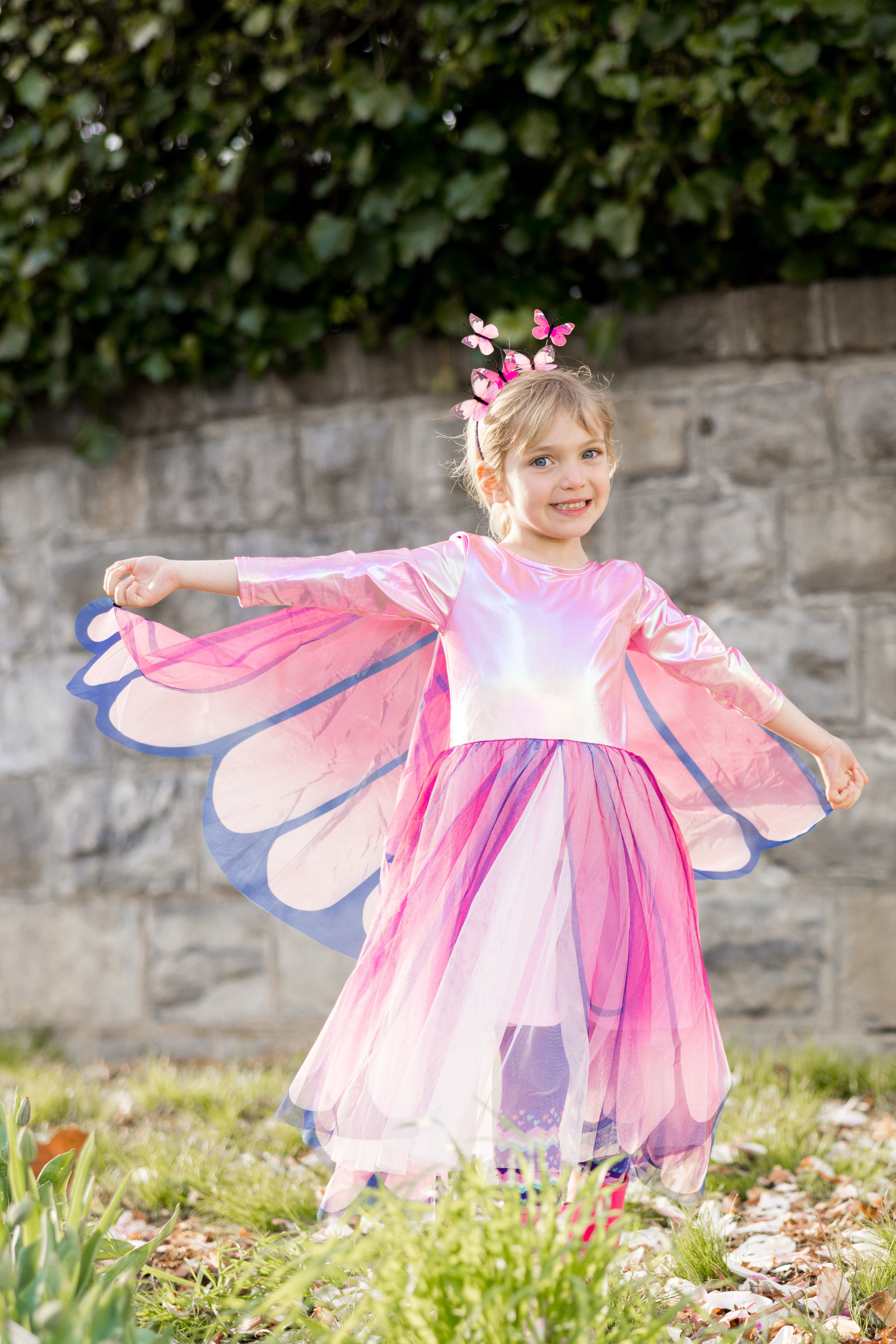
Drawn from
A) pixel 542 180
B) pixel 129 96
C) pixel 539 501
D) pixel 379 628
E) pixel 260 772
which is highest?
pixel 129 96

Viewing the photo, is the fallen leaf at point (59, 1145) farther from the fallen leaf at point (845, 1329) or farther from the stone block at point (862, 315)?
the stone block at point (862, 315)

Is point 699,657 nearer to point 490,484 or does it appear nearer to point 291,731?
point 490,484

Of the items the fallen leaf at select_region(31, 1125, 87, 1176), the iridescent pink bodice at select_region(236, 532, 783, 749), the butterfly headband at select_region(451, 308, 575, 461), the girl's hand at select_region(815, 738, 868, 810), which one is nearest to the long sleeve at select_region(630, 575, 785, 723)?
the iridescent pink bodice at select_region(236, 532, 783, 749)

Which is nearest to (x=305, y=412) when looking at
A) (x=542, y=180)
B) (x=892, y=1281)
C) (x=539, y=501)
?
(x=542, y=180)

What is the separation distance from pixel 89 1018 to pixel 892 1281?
2.69 m

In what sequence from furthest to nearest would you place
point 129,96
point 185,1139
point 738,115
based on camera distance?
point 129,96 < point 738,115 < point 185,1139

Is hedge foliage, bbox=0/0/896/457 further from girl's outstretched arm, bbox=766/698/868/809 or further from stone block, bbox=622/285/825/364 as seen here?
girl's outstretched arm, bbox=766/698/868/809

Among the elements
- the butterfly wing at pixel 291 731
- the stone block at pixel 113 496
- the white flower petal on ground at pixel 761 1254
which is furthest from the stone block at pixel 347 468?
the white flower petal on ground at pixel 761 1254

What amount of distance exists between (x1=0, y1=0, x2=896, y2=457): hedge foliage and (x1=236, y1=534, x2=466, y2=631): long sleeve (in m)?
1.45

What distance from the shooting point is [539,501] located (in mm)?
1938

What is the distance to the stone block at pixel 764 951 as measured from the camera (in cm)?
312

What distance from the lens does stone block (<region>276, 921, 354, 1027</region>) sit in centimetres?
340

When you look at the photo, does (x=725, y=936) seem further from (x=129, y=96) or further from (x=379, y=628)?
(x=129, y=96)

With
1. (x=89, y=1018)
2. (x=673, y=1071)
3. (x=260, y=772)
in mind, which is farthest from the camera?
(x=89, y=1018)
